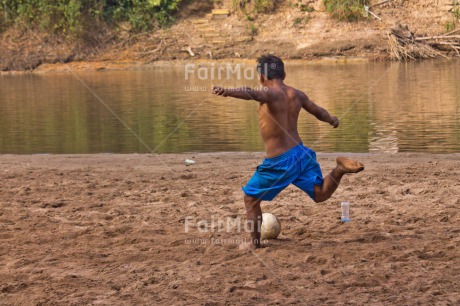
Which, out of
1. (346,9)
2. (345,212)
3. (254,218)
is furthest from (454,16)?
(254,218)

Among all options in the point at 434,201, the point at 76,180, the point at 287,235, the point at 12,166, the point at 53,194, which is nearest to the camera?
the point at 287,235

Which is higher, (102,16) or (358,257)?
(102,16)

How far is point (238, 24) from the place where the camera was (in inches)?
1145

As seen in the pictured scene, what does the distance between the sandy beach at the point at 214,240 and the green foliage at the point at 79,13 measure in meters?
20.7

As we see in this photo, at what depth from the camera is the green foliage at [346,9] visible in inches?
1101

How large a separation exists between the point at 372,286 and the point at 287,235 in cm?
155

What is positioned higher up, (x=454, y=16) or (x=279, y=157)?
(x=454, y=16)

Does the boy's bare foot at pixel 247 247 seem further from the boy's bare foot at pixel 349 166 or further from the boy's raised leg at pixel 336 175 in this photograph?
the boy's bare foot at pixel 349 166

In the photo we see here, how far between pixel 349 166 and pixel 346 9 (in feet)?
A: 74.7

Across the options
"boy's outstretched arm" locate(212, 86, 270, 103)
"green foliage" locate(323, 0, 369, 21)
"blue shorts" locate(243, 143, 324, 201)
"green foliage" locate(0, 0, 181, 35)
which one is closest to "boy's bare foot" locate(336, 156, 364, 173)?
"blue shorts" locate(243, 143, 324, 201)

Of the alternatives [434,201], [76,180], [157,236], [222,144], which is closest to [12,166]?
[76,180]

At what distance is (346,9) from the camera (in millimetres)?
27906

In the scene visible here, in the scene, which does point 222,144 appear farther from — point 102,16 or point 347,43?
point 102,16

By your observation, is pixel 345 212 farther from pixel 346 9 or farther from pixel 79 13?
pixel 79 13
